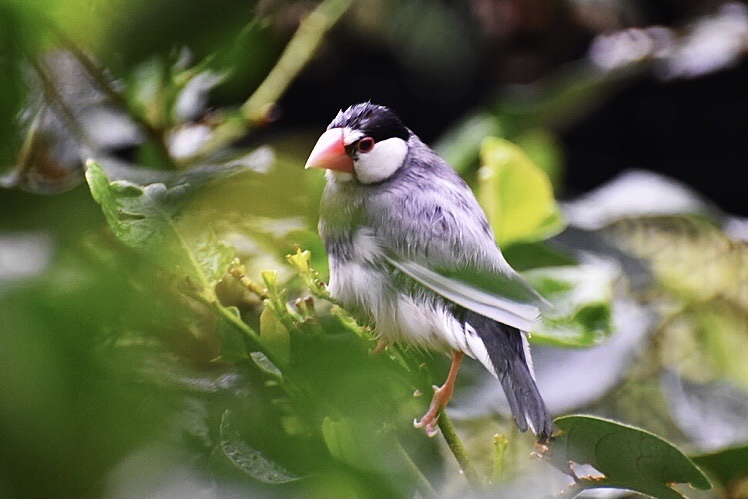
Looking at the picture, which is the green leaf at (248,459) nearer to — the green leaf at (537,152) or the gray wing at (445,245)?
the gray wing at (445,245)

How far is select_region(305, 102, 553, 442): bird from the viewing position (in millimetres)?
223

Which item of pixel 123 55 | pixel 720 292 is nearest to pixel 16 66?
pixel 123 55

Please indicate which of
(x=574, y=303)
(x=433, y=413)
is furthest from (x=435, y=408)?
(x=574, y=303)

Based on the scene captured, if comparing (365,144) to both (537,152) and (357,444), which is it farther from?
(537,152)

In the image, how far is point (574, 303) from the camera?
36cm

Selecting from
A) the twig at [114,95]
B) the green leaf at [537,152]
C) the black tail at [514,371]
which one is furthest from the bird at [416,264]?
the green leaf at [537,152]

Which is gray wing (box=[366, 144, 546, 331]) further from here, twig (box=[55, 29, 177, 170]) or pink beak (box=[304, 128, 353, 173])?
twig (box=[55, 29, 177, 170])

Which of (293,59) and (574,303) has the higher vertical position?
(293,59)

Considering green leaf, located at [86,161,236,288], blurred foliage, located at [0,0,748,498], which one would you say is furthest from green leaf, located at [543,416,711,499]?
green leaf, located at [86,161,236,288]

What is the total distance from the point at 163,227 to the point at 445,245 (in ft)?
0.26

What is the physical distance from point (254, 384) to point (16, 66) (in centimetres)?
12

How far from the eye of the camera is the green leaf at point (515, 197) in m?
0.42

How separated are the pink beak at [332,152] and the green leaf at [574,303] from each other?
11 cm

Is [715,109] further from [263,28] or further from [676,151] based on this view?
[263,28]
